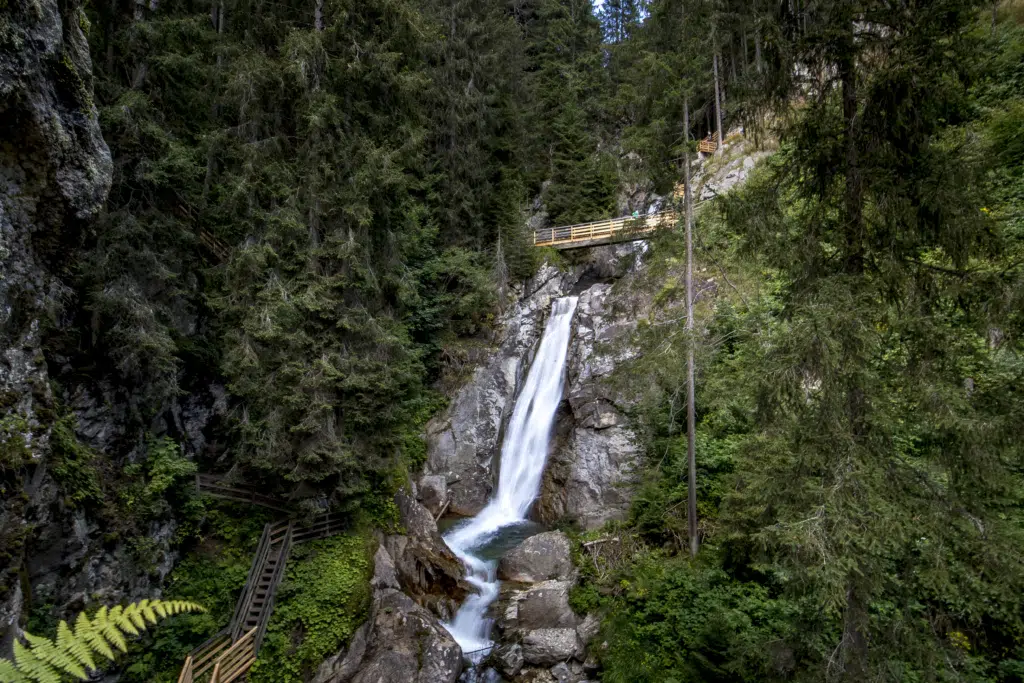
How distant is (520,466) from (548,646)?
21.8 ft

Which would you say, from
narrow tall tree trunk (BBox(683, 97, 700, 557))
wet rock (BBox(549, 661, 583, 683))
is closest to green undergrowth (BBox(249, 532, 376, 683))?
wet rock (BBox(549, 661, 583, 683))

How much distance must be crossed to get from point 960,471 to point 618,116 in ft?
80.0

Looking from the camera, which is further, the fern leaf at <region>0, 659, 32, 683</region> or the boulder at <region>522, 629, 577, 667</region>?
the boulder at <region>522, 629, 577, 667</region>

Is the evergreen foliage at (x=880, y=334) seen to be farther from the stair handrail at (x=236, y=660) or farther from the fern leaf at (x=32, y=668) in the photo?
the stair handrail at (x=236, y=660)

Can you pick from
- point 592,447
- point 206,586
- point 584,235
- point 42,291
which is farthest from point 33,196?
point 584,235

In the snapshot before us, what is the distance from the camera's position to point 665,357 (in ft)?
29.4

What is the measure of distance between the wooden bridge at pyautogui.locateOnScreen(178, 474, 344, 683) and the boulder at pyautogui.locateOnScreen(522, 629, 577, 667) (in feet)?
15.2

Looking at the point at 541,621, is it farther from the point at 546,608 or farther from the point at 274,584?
the point at 274,584

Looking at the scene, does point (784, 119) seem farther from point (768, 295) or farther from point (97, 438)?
point (97, 438)

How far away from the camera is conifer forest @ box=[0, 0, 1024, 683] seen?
14.8ft

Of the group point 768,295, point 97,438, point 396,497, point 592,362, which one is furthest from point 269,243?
point 768,295

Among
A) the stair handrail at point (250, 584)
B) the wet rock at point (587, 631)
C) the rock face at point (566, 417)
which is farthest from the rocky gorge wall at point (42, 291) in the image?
the rock face at point (566, 417)

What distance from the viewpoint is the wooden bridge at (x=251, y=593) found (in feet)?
27.1

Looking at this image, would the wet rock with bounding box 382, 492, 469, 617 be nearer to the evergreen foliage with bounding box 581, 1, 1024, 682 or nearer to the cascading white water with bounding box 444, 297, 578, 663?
the cascading white water with bounding box 444, 297, 578, 663
